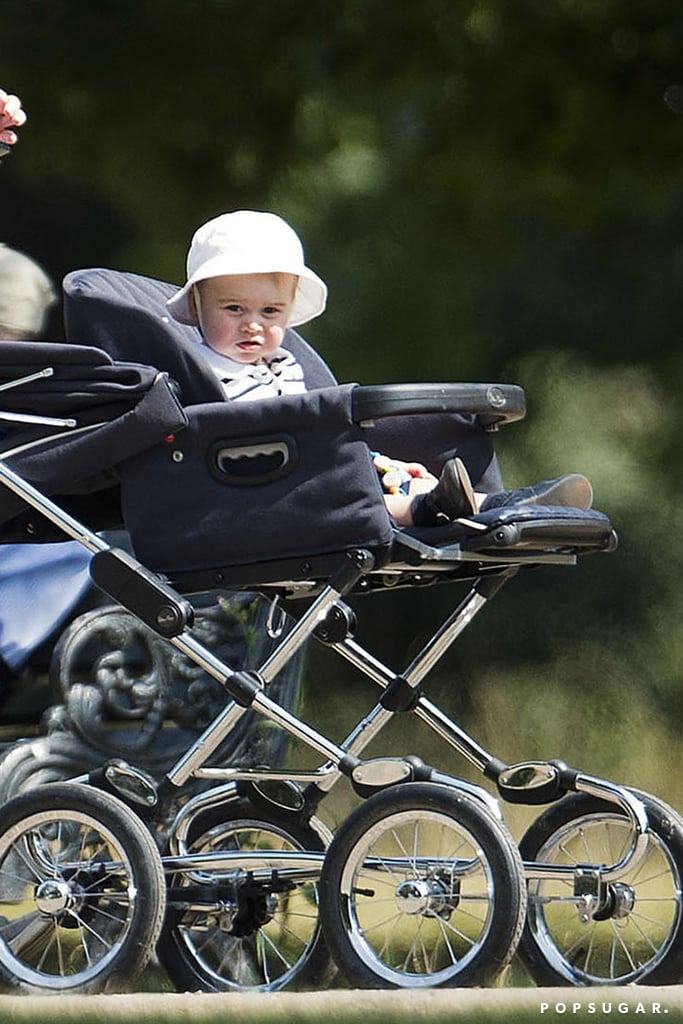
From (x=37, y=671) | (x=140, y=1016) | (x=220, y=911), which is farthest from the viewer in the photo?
(x=37, y=671)

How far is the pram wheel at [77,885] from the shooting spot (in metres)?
2.53

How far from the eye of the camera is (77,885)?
2645 millimetres

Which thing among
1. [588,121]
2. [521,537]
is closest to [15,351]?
[521,537]

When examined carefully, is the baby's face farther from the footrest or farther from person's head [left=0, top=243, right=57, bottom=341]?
person's head [left=0, top=243, right=57, bottom=341]

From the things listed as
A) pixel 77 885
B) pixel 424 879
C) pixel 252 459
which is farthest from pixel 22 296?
pixel 424 879

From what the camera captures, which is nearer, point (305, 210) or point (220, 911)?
point (220, 911)

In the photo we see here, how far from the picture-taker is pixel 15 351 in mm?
2615

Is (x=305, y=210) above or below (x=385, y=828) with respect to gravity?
above

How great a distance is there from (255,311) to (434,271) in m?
1.73

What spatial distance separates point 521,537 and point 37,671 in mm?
1351

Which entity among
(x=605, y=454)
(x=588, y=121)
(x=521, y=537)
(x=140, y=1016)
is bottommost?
(x=140, y=1016)

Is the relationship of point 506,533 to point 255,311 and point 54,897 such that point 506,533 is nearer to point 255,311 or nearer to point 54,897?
point 255,311

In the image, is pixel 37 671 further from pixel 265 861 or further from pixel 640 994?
pixel 640 994

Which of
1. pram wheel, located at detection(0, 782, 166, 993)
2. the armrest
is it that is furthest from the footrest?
pram wheel, located at detection(0, 782, 166, 993)
